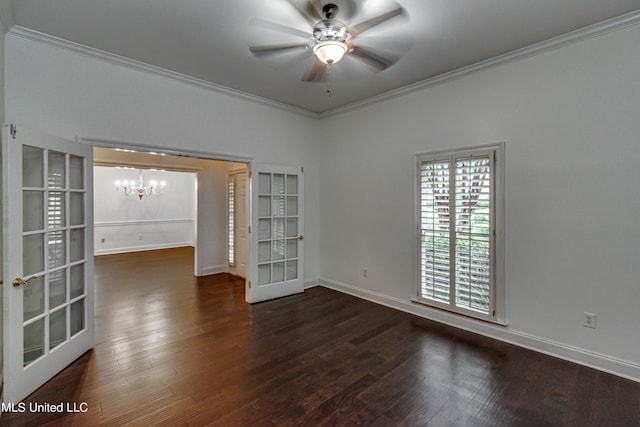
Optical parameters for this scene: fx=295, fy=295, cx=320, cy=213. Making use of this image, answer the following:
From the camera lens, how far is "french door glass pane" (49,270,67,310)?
8.45 ft

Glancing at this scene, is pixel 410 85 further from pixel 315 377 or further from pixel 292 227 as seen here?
pixel 315 377

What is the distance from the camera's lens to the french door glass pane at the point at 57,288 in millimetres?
2576

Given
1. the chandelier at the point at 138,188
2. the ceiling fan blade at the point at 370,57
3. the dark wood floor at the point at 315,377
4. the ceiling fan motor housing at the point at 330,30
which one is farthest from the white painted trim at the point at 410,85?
the chandelier at the point at 138,188

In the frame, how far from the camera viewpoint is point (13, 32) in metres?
2.62

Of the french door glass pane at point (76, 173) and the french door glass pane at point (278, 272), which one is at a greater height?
the french door glass pane at point (76, 173)

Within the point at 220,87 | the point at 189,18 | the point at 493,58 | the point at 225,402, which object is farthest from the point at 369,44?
the point at 225,402

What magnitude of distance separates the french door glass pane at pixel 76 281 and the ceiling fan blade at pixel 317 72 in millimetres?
2952

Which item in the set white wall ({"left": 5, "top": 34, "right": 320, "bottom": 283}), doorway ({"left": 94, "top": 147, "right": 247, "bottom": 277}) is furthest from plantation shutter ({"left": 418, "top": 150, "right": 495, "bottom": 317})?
doorway ({"left": 94, "top": 147, "right": 247, "bottom": 277})

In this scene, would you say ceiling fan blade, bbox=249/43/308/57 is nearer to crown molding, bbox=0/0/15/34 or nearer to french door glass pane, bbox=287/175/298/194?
crown molding, bbox=0/0/15/34

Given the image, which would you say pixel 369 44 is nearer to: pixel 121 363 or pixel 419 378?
pixel 419 378

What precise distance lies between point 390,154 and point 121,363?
3.91m

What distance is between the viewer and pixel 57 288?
2645 millimetres

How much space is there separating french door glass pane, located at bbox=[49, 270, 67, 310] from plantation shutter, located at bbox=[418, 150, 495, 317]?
12.6ft

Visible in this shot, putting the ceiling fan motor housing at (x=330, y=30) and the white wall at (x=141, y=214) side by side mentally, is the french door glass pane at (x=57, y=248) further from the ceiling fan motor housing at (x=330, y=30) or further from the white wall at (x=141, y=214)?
the white wall at (x=141, y=214)
